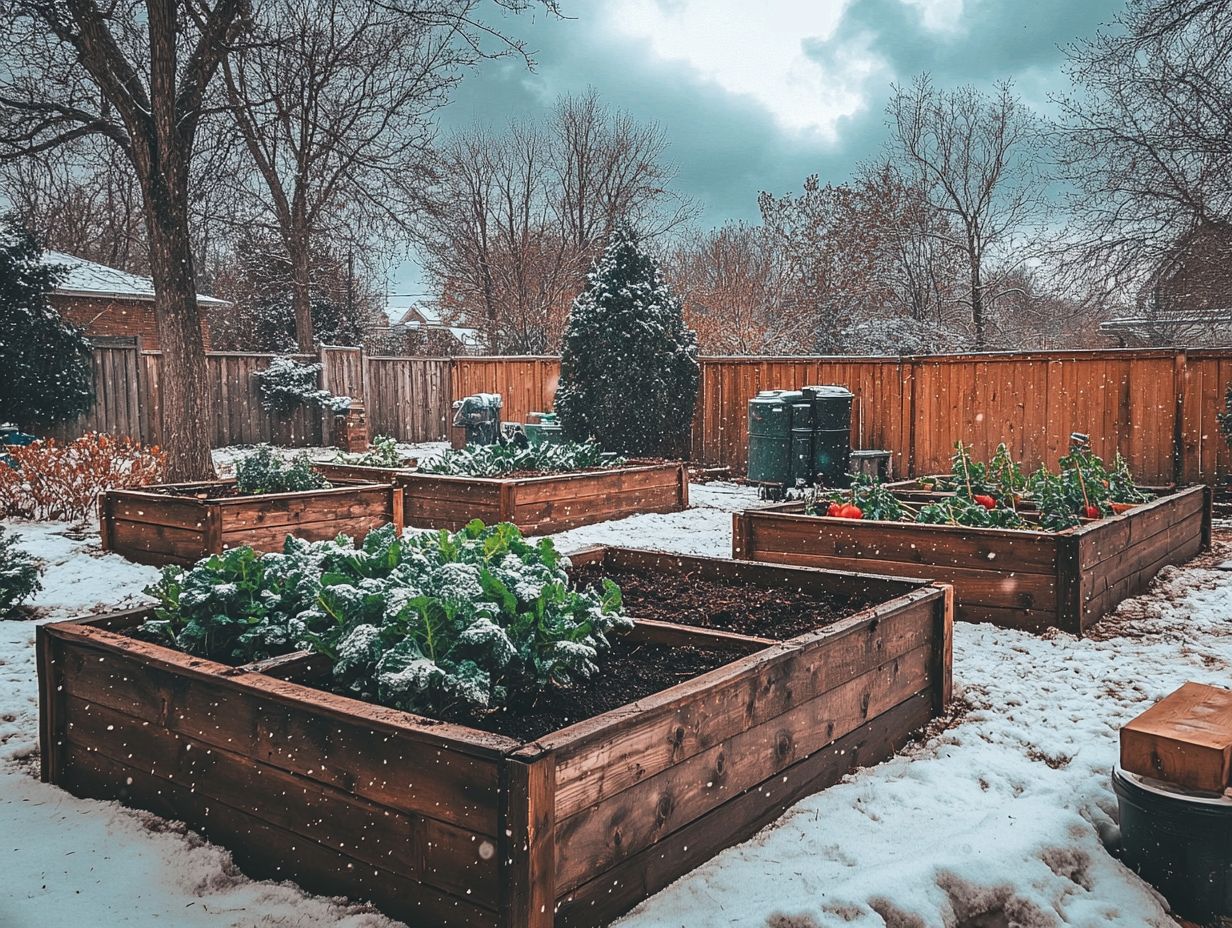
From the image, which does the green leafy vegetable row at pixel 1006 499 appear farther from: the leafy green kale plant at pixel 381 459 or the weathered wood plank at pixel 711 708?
the leafy green kale plant at pixel 381 459

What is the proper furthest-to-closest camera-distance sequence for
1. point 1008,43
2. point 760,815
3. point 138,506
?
point 1008,43 < point 138,506 < point 760,815

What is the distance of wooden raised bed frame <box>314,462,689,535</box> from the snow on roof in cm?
1214

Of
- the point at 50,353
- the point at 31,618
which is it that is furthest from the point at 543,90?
the point at 31,618

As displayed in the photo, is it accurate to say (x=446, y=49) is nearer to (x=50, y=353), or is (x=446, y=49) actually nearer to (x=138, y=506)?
(x=50, y=353)

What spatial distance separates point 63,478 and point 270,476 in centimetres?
244

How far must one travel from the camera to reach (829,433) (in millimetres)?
10625

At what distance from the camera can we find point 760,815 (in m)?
2.69

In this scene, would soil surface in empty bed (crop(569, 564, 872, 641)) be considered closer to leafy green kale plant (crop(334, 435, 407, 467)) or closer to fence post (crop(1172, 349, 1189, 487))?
leafy green kale plant (crop(334, 435, 407, 467))

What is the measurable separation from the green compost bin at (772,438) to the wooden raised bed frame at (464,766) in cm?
729

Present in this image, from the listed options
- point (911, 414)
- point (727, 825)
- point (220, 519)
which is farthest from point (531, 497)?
point (911, 414)

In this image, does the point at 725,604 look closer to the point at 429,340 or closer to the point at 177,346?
the point at 177,346

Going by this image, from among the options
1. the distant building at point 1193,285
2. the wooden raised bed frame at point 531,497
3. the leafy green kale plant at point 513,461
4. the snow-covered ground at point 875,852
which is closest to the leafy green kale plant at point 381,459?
the wooden raised bed frame at point 531,497

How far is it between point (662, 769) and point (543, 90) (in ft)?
87.5

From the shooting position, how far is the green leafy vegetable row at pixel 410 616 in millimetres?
2475
